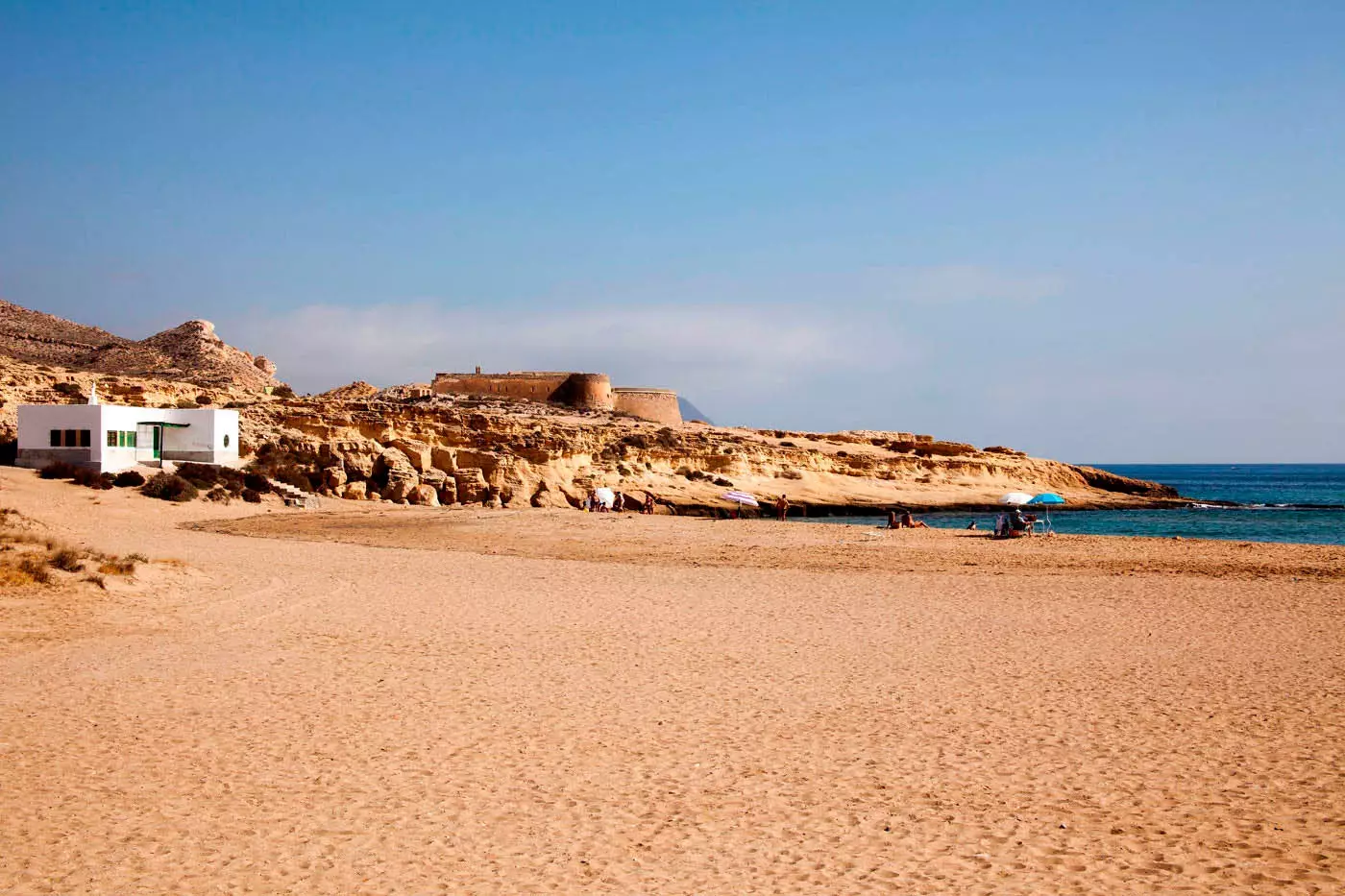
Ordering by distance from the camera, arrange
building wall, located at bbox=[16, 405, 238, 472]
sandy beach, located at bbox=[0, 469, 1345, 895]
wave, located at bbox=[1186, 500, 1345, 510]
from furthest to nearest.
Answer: wave, located at bbox=[1186, 500, 1345, 510] → building wall, located at bbox=[16, 405, 238, 472] → sandy beach, located at bbox=[0, 469, 1345, 895]

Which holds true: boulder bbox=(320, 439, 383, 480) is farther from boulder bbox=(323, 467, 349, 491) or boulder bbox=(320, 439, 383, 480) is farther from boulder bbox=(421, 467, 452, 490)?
boulder bbox=(421, 467, 452, 490)

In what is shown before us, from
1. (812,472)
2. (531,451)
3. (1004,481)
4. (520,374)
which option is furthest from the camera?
(520,374)

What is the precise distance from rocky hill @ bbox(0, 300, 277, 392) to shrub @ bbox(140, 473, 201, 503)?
1602cm

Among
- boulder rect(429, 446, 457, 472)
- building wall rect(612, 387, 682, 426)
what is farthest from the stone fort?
boulder rect(429, 446, 457, 472)

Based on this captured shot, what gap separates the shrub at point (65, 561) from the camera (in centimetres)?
1406

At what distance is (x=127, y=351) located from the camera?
167 feet

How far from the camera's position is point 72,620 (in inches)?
466

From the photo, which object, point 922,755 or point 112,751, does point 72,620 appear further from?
point 922,755

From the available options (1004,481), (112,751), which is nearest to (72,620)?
(112,751)

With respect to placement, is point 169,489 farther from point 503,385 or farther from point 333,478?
point 503,385

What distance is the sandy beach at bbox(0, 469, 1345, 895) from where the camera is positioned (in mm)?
5586

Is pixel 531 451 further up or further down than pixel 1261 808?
further up

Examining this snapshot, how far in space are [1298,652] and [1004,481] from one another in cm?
4447

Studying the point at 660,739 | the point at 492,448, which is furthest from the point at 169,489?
the point at 660,739
